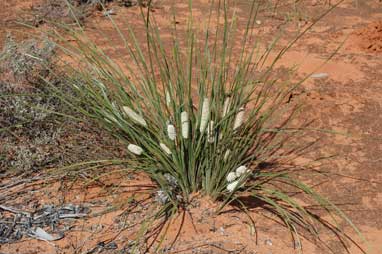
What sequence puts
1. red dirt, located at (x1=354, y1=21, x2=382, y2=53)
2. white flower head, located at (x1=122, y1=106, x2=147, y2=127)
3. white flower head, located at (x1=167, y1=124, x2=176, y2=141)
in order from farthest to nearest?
red dirt, located at (x1=354, y1=21, x2=382, y2=53), white flower head, located at (x1=122, y1=106, x2=147, y2=127), white flower head, located at (x1=167, y1=124, x2=176, y2=141)

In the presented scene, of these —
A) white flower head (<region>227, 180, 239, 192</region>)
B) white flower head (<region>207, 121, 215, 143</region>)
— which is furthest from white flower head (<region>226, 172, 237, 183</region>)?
white flower head (<region>207, 121, 215, 143</region>)

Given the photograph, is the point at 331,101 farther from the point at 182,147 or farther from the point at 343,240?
the point at 182,147

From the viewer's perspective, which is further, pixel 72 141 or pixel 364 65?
pixel 364 65

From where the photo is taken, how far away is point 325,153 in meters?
3.56

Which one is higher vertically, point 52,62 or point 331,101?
point 52,62

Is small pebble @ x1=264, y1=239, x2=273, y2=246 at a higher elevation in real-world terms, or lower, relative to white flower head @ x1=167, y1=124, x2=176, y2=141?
lower

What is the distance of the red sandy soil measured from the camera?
280 centimetres

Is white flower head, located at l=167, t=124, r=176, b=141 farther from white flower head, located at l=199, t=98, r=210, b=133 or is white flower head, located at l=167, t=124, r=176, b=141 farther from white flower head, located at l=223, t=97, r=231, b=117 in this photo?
white flower head, located at l=223, t=97, r=231, b=117

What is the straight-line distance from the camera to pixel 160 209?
2787mm

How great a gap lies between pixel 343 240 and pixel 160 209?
3.17ft

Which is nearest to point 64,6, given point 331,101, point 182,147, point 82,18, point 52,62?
point 82,18

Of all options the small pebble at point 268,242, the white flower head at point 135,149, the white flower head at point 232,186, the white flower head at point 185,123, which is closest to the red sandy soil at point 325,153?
the small pebble at point 268,242

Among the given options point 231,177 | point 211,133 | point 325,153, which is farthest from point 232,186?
point 325,153

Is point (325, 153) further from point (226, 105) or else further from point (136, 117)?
point (136, 117)
